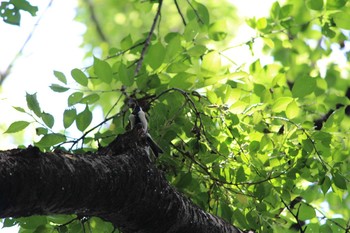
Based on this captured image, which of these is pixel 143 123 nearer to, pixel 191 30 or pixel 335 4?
pixel 191 30

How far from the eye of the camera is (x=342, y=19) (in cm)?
352

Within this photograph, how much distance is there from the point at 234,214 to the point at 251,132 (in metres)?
0.42

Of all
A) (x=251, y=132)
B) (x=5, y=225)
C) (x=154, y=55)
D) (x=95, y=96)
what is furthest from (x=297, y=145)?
(x=5, y=225)

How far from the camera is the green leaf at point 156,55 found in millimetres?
2633

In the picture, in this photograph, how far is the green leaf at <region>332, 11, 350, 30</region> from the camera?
3.48m

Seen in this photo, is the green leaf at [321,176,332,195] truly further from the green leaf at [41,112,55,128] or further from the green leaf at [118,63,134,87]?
the green leaf at [41,112,55,128]

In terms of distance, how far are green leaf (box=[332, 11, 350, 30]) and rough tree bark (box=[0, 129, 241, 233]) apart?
1.67 m

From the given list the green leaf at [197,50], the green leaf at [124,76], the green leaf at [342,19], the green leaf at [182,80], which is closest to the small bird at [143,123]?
the green leaf at [124,76]

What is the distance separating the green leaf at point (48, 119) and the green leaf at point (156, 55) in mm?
504

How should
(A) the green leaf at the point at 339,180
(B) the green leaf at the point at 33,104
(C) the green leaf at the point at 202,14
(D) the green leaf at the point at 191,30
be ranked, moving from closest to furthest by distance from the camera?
(B) the green leaf at the point at 33,104 → (A) the green leaf at the point at 339,180 → (D) the green leaf at the point at 191,30 → (C) the green leaf at the point at 202,14

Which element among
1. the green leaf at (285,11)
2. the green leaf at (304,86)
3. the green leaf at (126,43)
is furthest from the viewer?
the green leaf at (285,11)

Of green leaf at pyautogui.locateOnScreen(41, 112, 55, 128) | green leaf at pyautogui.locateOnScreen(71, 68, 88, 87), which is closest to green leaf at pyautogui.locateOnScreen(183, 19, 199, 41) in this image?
green leaf at pyautogui.locateOnScreen(71, 68, 88, 87)

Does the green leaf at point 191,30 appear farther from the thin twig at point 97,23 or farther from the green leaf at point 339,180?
the thin twig at point 97,23

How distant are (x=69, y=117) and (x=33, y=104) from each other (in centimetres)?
21
